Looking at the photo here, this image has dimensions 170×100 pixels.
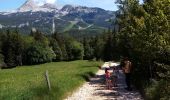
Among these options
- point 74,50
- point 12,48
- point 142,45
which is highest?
point 142,45

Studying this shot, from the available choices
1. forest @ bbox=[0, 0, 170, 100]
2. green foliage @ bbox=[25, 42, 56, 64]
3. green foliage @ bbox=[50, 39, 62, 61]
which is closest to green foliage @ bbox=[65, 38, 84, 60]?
green foliage @ bbox=[50, 39, 62, 61]

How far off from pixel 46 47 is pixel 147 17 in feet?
446

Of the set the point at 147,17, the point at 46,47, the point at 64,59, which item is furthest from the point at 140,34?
the point at 64,59

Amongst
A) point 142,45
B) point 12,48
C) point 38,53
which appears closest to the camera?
point 142,45

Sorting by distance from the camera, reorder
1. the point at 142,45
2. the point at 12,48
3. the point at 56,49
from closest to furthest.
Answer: the point at 142,45 → the point at 12,48 → the point at 56,49

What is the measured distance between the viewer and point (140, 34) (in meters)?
29.2

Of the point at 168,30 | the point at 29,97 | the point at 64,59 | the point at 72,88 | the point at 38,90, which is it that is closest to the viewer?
the point at 29,97

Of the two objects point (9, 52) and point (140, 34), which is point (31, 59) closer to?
point (9, 52)

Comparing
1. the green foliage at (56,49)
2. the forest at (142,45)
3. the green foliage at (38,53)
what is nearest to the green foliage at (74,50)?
the green foliage at (56,49)

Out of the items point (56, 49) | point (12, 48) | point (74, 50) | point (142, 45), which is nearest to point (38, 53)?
point (12, 48)

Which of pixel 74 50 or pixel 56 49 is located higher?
pixel 56 49

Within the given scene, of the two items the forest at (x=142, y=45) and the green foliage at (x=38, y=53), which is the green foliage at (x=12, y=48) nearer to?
the forest at (x=142, y=45)

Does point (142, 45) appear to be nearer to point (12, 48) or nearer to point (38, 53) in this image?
point (12, 48)

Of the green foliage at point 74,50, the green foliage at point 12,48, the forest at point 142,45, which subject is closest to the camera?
the forest at point 142,45
